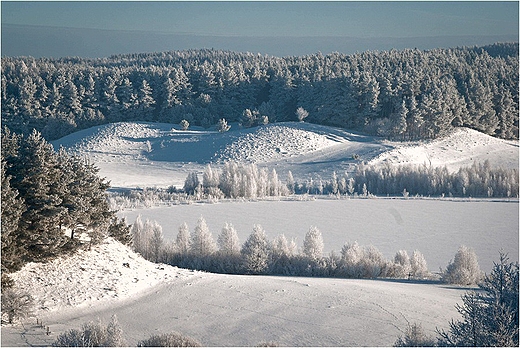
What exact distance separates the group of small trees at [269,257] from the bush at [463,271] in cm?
130

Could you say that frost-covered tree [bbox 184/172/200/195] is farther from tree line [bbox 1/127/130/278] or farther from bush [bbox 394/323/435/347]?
bush [bbox 394/323/435/347]

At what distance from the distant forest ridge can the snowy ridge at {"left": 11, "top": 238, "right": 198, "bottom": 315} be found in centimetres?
4870

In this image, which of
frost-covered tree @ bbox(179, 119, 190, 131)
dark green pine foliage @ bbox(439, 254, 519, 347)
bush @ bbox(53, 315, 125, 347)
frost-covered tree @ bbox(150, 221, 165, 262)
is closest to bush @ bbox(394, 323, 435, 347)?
dark green pine foliage @ bbox(439, 254, 519, 347)

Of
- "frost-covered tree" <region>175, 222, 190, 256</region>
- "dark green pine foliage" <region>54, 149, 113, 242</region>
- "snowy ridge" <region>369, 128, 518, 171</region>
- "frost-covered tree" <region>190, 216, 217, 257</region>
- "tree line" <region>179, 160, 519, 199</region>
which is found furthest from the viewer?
"snowy ridge" <region>369, 128, 518, 171</region>

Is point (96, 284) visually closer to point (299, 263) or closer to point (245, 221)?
point (299, 263)

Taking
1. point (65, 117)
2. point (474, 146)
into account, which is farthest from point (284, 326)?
point (65, 117)

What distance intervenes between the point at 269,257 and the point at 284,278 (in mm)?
3314

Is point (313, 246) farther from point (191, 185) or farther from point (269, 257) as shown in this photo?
point (191, 185)

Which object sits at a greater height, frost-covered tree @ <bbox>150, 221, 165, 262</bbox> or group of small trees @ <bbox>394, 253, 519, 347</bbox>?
group of small trees @ <bbox>394, 253, 519, 347</bbox>

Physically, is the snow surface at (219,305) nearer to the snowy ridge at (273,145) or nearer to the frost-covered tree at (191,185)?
the frost-covered tree at (191,185)

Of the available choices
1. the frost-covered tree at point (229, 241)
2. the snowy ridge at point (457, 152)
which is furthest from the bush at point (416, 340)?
the snowy ridge at point (457, 152)

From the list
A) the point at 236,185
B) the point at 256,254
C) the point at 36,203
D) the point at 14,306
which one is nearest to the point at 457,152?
the point at 236,185

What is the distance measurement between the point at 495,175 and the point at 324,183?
13.8 m

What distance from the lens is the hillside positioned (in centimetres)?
5944
